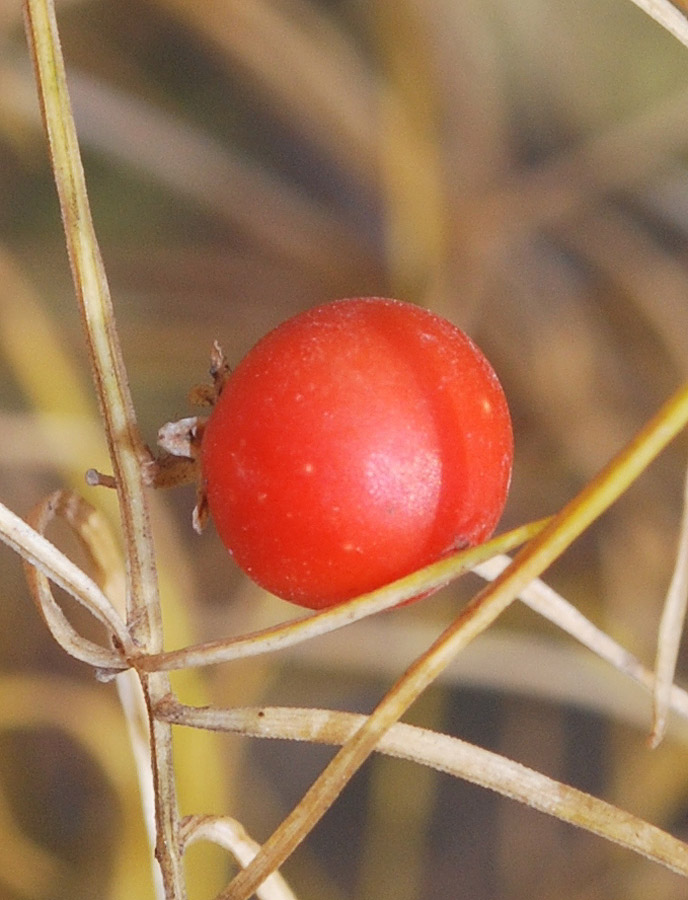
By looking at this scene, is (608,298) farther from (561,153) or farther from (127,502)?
(127,502)

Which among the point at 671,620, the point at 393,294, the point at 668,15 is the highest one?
the point at 393,294

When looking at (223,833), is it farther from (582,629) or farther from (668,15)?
(668,15)

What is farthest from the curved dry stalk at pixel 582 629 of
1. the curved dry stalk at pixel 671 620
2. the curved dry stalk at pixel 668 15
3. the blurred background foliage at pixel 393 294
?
the blurred background foliage at pixel 393 294

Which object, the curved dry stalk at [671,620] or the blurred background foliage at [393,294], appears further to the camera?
the blurred background foliage at [393,294]

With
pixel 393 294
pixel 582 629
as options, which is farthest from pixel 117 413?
pixel 393 294

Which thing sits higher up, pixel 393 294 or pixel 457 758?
pixel 393 294

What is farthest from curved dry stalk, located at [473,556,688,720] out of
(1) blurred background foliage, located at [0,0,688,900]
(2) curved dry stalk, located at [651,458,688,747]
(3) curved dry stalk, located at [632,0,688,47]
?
(1) blurred background foliage, located at [0,0,688,900]

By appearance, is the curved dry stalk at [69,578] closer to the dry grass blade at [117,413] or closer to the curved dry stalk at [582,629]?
the dry grass blade at [117,413]

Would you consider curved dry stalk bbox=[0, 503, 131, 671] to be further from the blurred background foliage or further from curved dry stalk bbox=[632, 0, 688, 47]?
the blurred background foliage
